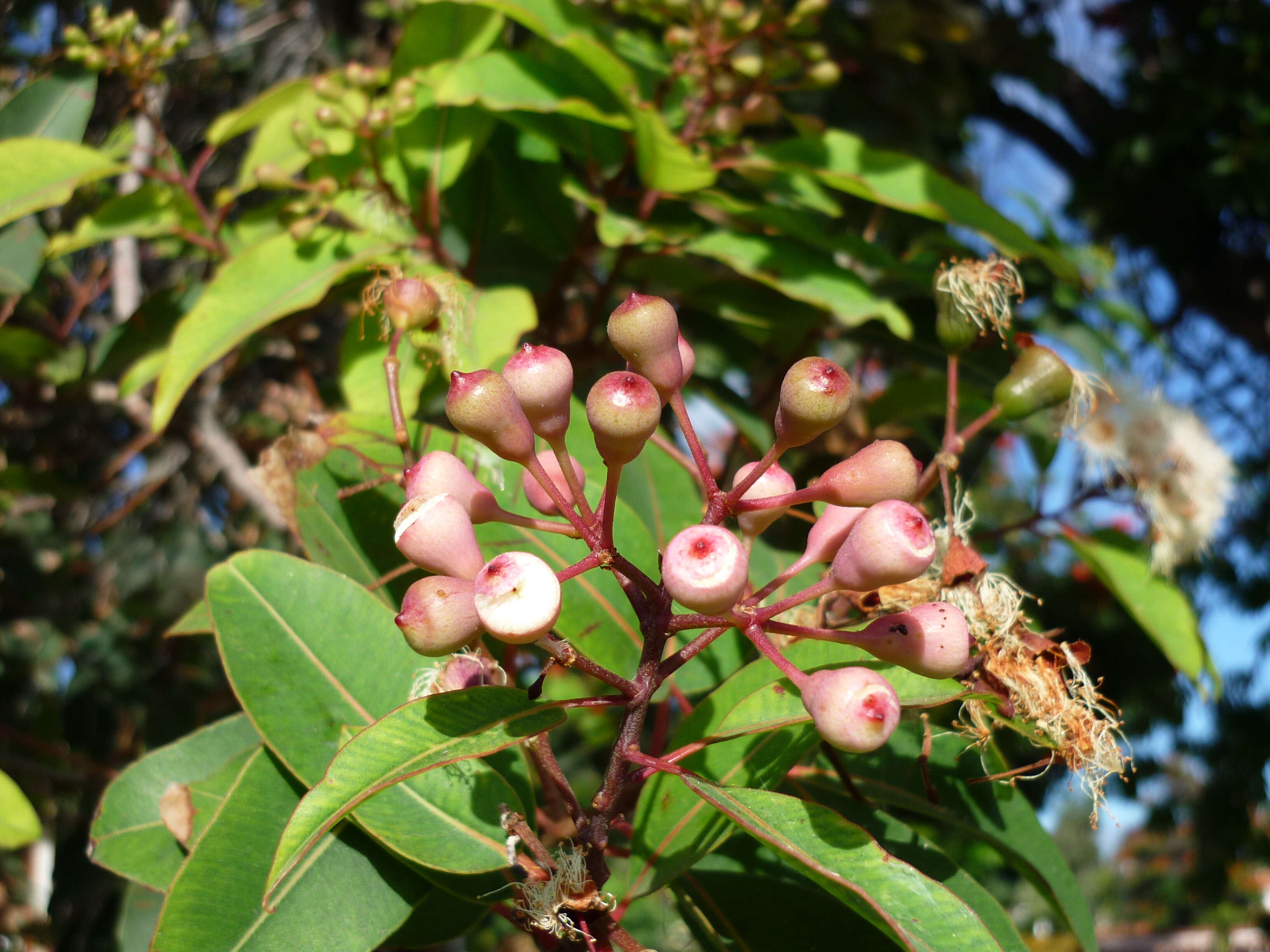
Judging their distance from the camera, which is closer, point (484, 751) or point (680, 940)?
point (484, 751)

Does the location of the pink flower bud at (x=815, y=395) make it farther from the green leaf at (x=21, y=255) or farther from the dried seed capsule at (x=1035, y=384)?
the green leaf at (x=21, y=255)

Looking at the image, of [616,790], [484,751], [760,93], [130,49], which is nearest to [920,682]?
[616,790]

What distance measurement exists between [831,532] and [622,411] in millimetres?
238

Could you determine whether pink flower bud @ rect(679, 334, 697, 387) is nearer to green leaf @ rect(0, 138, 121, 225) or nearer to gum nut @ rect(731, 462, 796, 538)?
gum nut @ rect(731, 462, 796, 538)

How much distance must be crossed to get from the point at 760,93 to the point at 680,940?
3333mm

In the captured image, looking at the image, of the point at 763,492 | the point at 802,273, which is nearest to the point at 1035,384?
the point at 802,273

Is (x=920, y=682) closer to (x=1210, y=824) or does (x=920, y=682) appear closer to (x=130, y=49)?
(x=130, y=49)

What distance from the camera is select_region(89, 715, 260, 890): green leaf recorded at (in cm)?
123

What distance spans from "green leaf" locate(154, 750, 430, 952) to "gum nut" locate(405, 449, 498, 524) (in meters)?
0.40

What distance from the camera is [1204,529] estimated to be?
163cm

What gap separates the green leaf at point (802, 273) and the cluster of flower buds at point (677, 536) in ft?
2.31

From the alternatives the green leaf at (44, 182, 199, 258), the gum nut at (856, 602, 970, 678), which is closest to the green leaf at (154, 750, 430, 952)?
the gum nut at (856, 602, 970, 678)

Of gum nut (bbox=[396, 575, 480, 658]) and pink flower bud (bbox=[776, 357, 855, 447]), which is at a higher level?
pink flower bud (bbox=[776, 357, 855, 447])

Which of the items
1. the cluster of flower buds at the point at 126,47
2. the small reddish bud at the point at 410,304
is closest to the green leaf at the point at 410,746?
the small reddish bud at the point at 410,304
